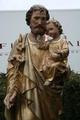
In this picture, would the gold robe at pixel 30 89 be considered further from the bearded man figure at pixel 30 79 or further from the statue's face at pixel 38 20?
the statue's face at pixel 38 20

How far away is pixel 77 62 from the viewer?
2362 cm

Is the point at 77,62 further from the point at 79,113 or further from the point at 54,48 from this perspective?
the point at 54,48

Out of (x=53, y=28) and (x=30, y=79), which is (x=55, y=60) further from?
(x=53, y=28)

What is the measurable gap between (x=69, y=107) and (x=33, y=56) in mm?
5686

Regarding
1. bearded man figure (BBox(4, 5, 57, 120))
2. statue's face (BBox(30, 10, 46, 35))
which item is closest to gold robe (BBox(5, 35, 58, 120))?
bearded man figure (BBox(4, 5, 57, 120))

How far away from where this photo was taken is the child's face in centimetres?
1039

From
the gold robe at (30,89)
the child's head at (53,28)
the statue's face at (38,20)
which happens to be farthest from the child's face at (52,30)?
the gold robe at (30,89)

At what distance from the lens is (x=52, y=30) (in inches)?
411

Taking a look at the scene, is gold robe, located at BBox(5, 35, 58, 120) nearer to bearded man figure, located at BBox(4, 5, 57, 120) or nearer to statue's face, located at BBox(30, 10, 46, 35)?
bearded man figure, located at BBox(4, 5, 57, 120)

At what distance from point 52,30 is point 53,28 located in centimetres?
3

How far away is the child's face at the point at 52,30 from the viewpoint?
34.1ft

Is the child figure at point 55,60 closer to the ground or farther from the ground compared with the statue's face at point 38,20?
closer to the ground

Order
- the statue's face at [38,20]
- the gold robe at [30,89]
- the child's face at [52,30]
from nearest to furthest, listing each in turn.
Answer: the gold robe at [30,89]
the statue's face at [38,20]
the child's face at [52,30]

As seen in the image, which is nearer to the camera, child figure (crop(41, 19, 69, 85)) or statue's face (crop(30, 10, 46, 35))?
child figure (crop(41, 19, 69, 85))
